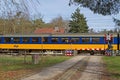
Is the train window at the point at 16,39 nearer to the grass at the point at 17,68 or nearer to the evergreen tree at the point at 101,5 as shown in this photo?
the grass at the point at 17,68

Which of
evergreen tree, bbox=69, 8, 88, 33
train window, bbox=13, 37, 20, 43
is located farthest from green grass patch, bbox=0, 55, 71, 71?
evergreen tree, bbox=69, 8, 88, 33

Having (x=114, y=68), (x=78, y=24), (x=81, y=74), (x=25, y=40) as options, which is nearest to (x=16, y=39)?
(x=25, y=40)

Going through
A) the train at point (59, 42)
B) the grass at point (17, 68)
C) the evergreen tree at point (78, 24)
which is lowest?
the grass at point (17, 68)

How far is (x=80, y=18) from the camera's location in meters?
113

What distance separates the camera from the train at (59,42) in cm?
5975

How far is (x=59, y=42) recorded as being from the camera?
6056 cm

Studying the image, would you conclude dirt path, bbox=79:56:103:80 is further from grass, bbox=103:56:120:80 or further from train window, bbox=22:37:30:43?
train window, bbox=22:37:30:43

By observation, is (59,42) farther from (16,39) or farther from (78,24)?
(78,24)

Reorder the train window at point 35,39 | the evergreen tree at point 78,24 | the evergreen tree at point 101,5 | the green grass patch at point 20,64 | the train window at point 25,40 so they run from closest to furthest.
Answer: the evergreen tree at point 101,5 → the green grass patch at point 20,64 → the train window at point 35,39 → the train window at point 25,40 → the evergreen tree at point 78,24

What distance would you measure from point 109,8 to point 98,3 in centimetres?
67

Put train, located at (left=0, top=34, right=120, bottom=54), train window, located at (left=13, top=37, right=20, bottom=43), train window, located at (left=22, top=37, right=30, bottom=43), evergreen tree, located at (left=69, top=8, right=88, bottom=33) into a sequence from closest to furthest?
train, located at (left=0, top=34, right=120, bottom=54)
train window, located at (left=22, top=37, right=30, bottom=43)
train window, located at (left=13, top=37, right=20, bottom=43)
evergreen tree, located at (left=69, top=8, right=88, bottom=33)

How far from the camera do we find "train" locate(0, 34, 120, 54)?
59.8m

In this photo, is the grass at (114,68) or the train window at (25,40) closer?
Answer: the grass at (114,68)

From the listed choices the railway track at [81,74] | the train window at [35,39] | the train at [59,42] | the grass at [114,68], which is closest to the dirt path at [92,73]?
the railway track at [81,74]
